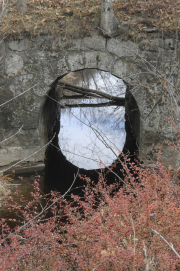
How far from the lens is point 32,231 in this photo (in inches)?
110

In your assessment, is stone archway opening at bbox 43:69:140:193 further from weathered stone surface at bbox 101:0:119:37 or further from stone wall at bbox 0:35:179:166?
weathered stone surface at bbox 101:0:119:37

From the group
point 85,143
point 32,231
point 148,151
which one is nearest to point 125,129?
point 85,143

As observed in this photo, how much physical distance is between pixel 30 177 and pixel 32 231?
7.67 feet

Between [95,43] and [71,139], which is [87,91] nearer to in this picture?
[71,139]

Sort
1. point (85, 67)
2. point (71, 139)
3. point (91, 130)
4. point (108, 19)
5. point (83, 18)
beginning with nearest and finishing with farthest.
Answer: point (108, 19)
point (83, 18)
point (85, 67)
point (71, 139)
point (91, 130)

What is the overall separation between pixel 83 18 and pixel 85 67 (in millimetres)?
798

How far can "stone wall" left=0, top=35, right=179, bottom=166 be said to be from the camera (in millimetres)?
4461

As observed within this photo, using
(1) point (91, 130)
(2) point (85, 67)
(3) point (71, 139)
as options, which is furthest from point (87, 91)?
(2) point (85, 67)

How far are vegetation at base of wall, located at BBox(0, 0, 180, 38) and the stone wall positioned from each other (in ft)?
0.53

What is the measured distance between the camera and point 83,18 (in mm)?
4488

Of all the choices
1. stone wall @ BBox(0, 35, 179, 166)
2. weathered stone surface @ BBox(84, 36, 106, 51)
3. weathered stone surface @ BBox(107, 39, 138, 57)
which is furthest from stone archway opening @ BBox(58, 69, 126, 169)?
weathered stone surface @ BBox(84, 36, 106, 51)

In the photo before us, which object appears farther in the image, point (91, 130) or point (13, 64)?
point (91, 130)

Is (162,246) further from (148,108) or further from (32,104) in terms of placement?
(32,104)

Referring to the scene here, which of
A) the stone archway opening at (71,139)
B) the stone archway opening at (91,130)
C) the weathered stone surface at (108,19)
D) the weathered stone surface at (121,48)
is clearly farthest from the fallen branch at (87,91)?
the weathered stone surface at (108,19)
